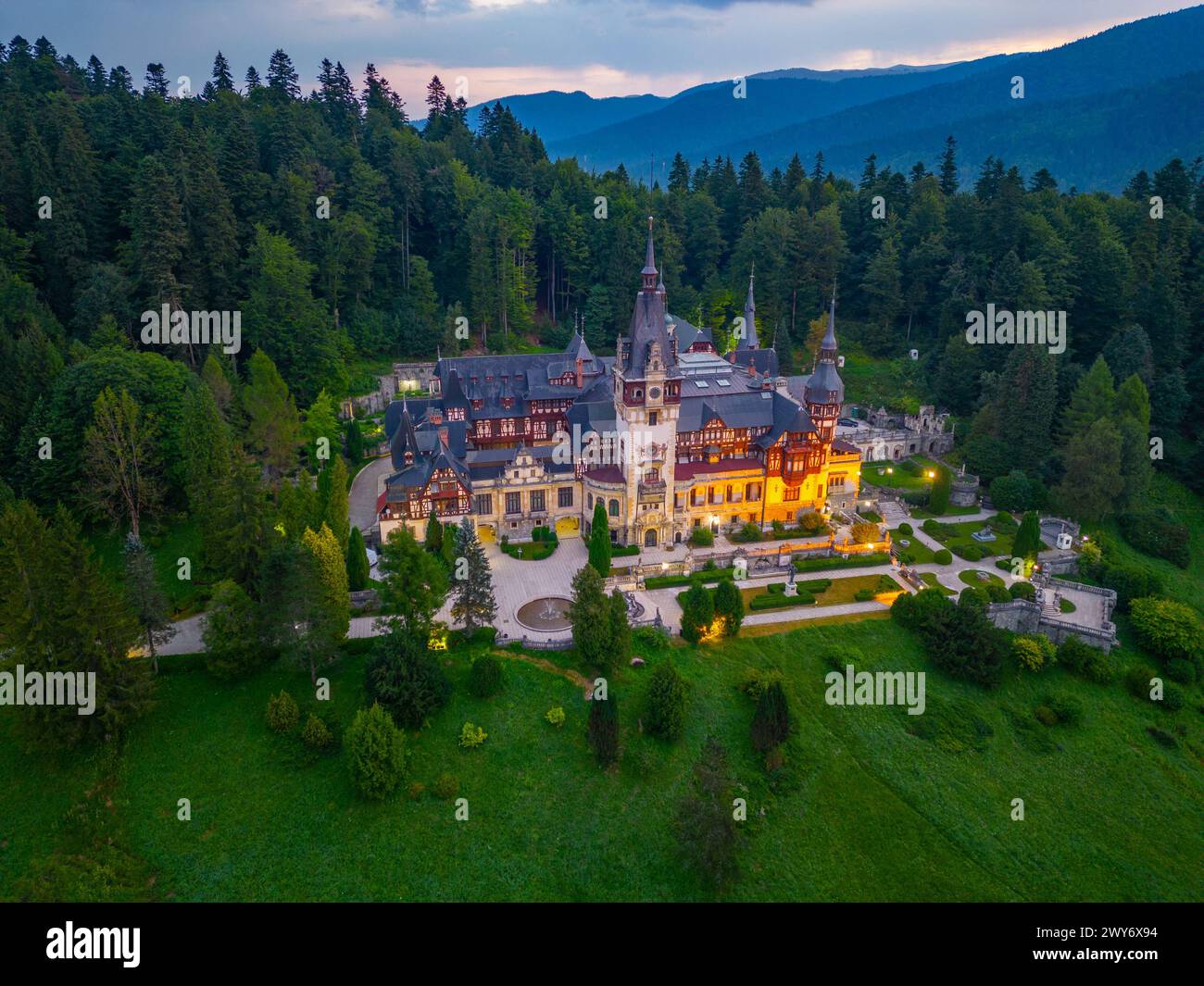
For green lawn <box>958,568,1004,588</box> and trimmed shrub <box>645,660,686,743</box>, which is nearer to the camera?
trimmed shrub <box>645,660,686,743</box>

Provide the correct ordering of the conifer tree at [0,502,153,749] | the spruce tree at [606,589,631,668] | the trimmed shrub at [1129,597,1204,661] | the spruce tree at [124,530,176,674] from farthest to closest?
1. the trimmed shrub at [1129,597,1204,661]
2. the spruce tree at [606,589,631,668]
3. the spruce tree at [124,530,176,674]
4. the conifer tree at [0,502,153,749]

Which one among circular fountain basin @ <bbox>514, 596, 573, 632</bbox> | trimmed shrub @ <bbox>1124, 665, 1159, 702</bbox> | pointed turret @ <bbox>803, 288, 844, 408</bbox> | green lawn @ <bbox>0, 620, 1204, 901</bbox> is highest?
pointed turret @ <bbox>803, 288, 844, 408</bbox>

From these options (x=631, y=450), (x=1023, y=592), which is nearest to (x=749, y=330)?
(x=631, y=450)

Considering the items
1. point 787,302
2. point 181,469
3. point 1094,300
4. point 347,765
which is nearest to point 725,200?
point 787,302

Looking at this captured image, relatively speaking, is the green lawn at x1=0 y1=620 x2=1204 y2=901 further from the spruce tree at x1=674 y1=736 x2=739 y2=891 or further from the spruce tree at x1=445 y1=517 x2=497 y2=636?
the spruce tree at x1=445 y1=517 x2=497 y2=636

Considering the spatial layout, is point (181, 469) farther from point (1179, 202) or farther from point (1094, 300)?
Result: point (1179, 202)

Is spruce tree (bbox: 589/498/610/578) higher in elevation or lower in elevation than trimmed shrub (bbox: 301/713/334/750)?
higher

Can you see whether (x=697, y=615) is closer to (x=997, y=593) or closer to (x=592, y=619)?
(x=592, y=619)

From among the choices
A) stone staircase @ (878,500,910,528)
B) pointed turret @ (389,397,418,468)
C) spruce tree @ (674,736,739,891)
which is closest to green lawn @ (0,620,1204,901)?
spruce tree @ (674,736,739,891)
